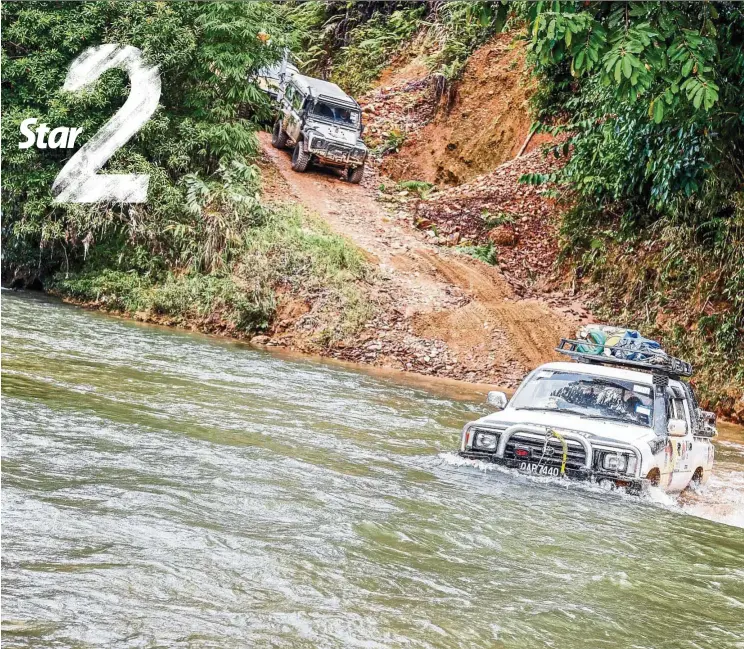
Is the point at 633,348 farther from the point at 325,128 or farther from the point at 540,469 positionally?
the point at 325,128

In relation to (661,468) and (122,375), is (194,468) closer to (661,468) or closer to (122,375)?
(661,468)

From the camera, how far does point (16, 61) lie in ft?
74.3

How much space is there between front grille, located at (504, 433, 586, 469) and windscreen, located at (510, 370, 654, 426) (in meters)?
0.81

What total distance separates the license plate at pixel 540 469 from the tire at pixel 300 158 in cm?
1938

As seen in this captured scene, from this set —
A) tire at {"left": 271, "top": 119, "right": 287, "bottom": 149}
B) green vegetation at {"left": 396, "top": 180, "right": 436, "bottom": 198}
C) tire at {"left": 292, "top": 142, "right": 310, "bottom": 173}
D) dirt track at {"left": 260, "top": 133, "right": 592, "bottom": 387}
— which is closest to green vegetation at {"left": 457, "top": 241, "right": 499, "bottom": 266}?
dirt track at {"left": 260, "top": 133, "right": 592, "bottom": 387}

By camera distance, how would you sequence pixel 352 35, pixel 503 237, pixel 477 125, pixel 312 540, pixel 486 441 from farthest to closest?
pixel 352 35, pixel 477 125, pixel 503 237, pixel 486 441, pixel 312 540

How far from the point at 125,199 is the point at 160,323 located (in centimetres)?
334

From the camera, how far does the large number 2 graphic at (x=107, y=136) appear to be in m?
Answer: 23.0

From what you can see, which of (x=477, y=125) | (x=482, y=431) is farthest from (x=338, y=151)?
(x=482, y=431)

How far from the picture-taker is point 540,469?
8.97 m

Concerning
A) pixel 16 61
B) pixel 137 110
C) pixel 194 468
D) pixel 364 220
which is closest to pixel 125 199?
pixel 137 110

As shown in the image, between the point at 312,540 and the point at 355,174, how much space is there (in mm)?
22140

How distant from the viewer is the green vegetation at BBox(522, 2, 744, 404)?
35.8 ft

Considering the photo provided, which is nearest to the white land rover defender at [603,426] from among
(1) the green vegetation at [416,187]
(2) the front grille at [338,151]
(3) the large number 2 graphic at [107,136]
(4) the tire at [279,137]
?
(3) the large number 2 graphic at [107,136]
